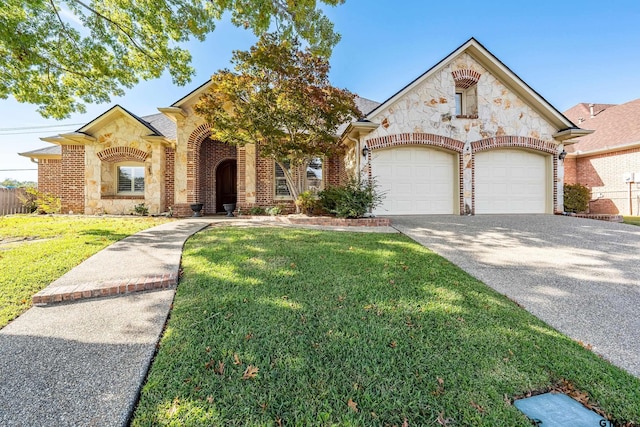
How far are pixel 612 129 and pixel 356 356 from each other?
21.2m

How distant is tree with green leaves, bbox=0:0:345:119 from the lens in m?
7.39

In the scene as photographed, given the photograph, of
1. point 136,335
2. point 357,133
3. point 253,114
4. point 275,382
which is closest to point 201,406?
point 275,382

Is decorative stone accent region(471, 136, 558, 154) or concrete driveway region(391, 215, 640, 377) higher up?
decorative stone accent region(471, 136, 558, 154)

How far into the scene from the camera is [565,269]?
4602 mm

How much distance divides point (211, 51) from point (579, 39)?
15.7 m

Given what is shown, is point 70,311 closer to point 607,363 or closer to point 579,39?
point 607,363

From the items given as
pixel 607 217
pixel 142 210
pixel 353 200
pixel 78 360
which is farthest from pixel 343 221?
pixel 607 217

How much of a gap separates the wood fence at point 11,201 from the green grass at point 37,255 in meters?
7.88

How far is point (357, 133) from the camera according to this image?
980 cm

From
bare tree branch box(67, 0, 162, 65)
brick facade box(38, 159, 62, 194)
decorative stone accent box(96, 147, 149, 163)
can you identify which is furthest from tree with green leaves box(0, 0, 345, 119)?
brick facade box(38, 159, 62, 194)

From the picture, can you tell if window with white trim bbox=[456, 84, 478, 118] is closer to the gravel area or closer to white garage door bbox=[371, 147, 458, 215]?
white garage door bbox=[371, 147, 458, 215]

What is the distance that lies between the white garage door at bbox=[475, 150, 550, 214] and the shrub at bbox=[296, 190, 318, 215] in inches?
251

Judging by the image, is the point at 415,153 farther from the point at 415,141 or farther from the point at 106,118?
the point at 106,118

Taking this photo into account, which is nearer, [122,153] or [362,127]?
[362,127]
